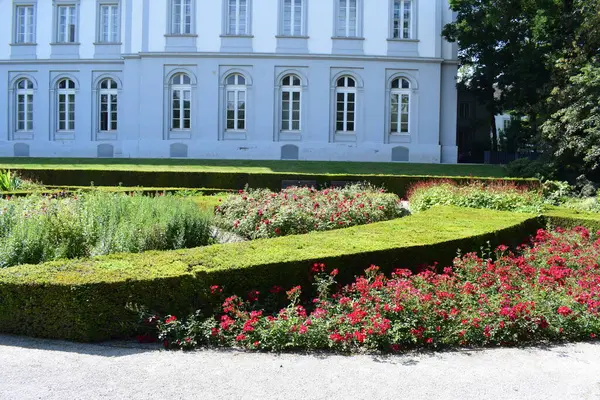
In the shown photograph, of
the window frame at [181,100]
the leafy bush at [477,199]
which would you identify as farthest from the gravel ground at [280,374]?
the window frame at [181,100]

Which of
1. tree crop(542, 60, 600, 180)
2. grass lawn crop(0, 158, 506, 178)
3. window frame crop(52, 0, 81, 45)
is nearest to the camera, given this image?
tree crop(542, 60, 600, 180)

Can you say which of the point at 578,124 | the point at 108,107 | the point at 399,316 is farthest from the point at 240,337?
the point at 108,107

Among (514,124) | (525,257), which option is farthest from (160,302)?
(514,124)

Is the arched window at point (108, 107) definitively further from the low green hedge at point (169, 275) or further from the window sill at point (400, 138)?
the low green hedge at point (169, 275)

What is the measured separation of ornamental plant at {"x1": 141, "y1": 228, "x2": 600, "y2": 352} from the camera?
5594 mm

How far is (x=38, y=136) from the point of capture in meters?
30.6

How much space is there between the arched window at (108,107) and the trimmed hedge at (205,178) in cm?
1311

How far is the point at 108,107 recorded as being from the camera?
101 ft

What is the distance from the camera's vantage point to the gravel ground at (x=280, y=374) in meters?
4.55

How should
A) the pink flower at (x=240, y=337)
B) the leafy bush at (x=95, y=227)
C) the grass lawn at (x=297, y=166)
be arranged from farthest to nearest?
the grass lawn at (x=297, y=166) → the leafy bush at (x=95, y=227) → the pink flower at (x=240, y=337)

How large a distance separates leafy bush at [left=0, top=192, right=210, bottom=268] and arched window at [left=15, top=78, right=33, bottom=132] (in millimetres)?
23601

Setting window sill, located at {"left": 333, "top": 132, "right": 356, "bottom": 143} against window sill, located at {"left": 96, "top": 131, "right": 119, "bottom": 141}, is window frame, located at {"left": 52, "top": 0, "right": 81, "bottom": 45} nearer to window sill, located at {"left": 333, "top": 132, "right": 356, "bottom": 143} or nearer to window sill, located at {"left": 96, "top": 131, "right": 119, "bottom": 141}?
window sill, located at {"left": 96, "top": 131, "right": 119, "bottom": 141}

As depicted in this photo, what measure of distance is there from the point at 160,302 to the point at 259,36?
80.2ft

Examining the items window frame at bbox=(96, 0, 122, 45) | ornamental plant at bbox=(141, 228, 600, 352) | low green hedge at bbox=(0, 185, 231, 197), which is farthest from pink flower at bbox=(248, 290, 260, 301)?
window frame at bbox=(96, 0, 122, 45)
